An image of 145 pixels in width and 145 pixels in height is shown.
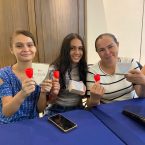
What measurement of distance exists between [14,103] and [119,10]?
8.55 ft

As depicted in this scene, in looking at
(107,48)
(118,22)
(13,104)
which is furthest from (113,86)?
(118,22)

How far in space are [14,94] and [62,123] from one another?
1.51 ft

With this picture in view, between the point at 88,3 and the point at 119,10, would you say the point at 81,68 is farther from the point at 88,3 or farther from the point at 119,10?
the point at 119,10

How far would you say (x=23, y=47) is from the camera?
4.30 ft

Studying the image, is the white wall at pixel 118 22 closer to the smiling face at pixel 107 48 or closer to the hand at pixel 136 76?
the smiling face at pixel 107 48

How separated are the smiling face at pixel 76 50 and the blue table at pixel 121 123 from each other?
1.61 feet

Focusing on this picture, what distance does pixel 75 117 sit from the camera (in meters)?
1.06

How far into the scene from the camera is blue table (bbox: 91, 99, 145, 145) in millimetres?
854

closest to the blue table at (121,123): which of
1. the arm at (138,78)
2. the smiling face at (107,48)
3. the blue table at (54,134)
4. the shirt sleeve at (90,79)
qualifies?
the blue table at (54,134)

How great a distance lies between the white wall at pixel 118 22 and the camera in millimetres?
2947

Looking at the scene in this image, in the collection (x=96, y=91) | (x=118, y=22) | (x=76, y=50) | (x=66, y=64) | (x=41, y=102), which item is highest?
(x=118, y=22)

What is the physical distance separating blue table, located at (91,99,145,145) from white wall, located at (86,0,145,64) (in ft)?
6.11

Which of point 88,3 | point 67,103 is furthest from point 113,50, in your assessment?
point 88,3

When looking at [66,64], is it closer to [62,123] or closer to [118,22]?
[62,123]
